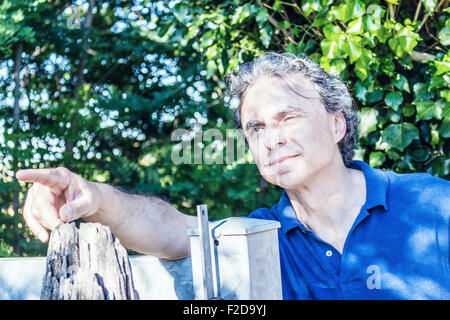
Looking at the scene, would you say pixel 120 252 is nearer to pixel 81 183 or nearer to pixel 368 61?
pixel 81 183

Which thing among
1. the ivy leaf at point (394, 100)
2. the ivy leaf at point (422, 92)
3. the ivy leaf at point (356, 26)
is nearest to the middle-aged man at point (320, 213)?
the ivy leaf at point (356, 26)

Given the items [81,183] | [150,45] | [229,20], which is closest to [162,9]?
[150,45]

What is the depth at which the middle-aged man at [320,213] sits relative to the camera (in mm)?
1902

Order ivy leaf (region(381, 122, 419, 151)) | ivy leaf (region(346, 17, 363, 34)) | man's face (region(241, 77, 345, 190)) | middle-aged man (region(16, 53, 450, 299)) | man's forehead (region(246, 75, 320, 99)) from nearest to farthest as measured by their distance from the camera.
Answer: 1. middle-aged man (region(16, 53, 450, 299))
2. man's face (region(241, 77, 345, 190))
3. man's forehead (region(246, 75, 320, 99))
4. ivy leaf (region(346, 17, 363, 34))
5. ivy leaf (region(381, 122, 419, 151))

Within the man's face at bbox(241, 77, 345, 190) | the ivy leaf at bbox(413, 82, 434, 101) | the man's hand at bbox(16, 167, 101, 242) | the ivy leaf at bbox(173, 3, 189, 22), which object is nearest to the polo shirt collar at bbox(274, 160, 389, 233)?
the man's face at bbox(241, 77, 345, 190)

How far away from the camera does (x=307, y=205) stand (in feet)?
7.05

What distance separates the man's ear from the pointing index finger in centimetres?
128

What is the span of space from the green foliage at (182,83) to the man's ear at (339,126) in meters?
0.44

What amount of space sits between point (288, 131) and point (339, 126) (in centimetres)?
39

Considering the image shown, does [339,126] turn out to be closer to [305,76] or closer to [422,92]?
[305,76]

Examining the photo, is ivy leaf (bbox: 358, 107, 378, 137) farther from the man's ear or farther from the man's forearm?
the man's forearm

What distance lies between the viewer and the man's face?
6.58 feet
